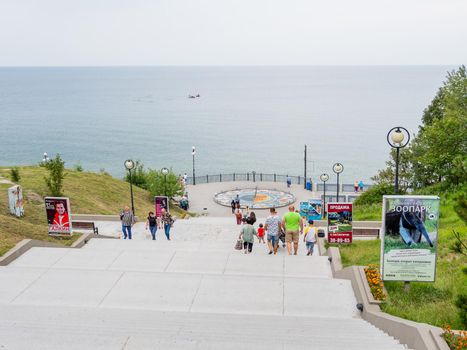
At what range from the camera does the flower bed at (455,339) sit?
6.87m

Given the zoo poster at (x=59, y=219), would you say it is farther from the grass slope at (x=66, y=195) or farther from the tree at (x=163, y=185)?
the tree at (x=163, y=185)

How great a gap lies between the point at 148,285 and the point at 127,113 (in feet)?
479

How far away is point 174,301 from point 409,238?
4.65m

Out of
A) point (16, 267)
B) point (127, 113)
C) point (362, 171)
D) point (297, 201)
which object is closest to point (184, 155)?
point (362, 171)

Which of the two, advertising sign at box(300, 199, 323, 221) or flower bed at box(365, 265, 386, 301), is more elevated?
flower bed at box(365, 265, 386, 301)

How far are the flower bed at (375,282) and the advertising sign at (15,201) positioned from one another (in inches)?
524

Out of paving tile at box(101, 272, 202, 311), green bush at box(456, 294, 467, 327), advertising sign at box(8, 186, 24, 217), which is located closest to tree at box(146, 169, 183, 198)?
advertising sign at box(8, 186, 24, 217)

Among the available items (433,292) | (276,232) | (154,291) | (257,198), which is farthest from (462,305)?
(257,198)

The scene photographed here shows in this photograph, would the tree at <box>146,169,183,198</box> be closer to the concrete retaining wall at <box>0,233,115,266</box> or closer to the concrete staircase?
the concrete retaining wall at <box>0,233,115,266</box>

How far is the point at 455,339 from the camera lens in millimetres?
7043

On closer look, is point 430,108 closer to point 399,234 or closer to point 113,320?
point 399,234

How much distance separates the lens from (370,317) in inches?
360

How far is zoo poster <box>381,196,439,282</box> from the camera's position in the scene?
9.20 m

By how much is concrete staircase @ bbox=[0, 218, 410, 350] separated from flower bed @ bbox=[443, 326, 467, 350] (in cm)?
69
